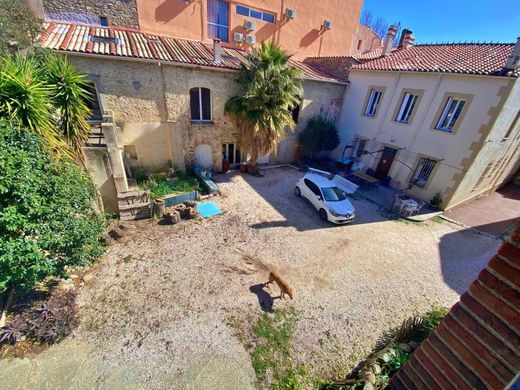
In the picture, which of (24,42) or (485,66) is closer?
(24,42)

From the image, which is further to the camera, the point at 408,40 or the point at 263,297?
the point at 408,40

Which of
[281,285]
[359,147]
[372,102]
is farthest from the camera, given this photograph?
[359,147]

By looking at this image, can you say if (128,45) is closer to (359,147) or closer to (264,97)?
(264,97)

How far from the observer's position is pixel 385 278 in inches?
312

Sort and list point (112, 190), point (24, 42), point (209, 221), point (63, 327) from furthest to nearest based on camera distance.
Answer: point (209, 221)
point (112, 190)
point (24, 42)
point (63, 327)

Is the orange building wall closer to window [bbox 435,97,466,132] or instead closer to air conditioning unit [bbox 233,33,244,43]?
air conditioning unit [bbox 233,33,244,43]

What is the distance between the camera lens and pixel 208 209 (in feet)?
35.5

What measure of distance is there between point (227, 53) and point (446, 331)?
16.8m

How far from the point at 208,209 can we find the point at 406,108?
13247mm

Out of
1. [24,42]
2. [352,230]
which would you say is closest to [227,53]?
[24,42]

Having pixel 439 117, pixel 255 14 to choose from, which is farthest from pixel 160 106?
pixel 439 117

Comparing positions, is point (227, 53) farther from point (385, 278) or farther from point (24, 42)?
point (385, 278)

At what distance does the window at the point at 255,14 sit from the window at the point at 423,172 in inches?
572

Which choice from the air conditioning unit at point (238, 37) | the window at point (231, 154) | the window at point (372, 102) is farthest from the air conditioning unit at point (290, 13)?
the window at point (231, 154)
